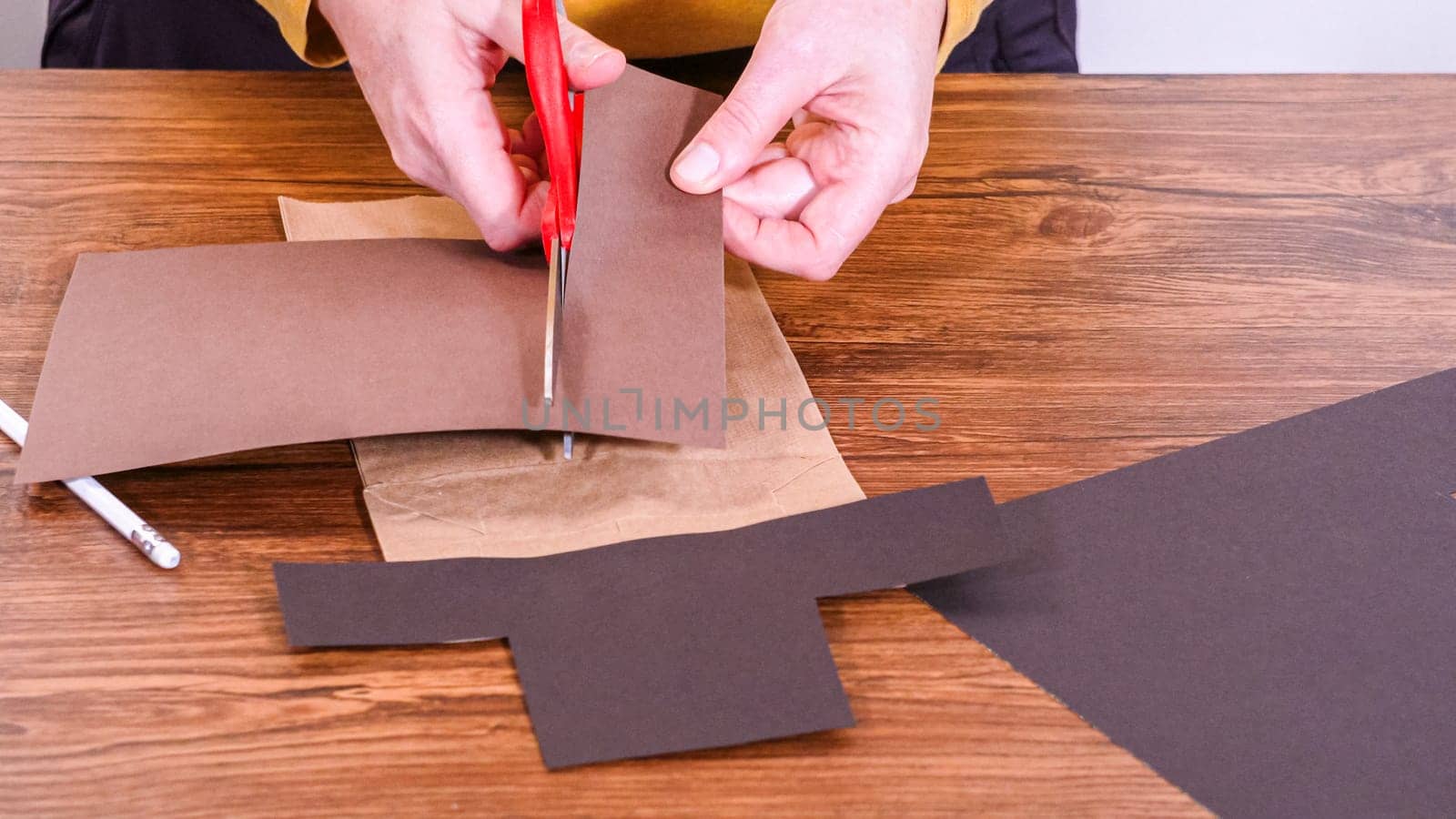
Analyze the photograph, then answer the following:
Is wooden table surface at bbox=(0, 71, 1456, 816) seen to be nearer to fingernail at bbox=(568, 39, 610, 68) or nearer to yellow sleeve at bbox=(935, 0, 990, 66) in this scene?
yellow sleeve at bbox=(935, 0, 990, 66)

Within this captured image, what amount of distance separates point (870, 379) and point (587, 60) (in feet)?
0.80

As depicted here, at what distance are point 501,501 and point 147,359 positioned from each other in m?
0.21

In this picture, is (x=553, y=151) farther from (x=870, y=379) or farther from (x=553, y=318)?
(x=870, y=379)

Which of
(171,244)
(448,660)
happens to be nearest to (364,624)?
(448,660)

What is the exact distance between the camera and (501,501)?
0.61 metres

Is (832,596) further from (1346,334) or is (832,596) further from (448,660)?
(1346,334)

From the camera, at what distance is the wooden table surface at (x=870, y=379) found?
0.49 m

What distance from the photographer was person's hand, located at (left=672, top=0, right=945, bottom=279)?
28.3 inches

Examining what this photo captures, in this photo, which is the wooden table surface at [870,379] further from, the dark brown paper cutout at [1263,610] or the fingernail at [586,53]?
the fingernail at [586,53]

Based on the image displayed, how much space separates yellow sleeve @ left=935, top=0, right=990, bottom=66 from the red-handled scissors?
319mm

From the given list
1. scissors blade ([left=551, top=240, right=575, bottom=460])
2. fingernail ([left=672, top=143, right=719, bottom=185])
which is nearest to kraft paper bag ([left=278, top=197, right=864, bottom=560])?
scissors blade ([left=551, top=240, right=575, bottom=460])

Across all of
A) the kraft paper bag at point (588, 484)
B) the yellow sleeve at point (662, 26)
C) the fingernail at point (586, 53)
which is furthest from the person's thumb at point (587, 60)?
the yellow sleeve at point (662, 26)

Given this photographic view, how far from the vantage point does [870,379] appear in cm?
71

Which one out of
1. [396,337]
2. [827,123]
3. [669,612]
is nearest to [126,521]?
[396,337]
